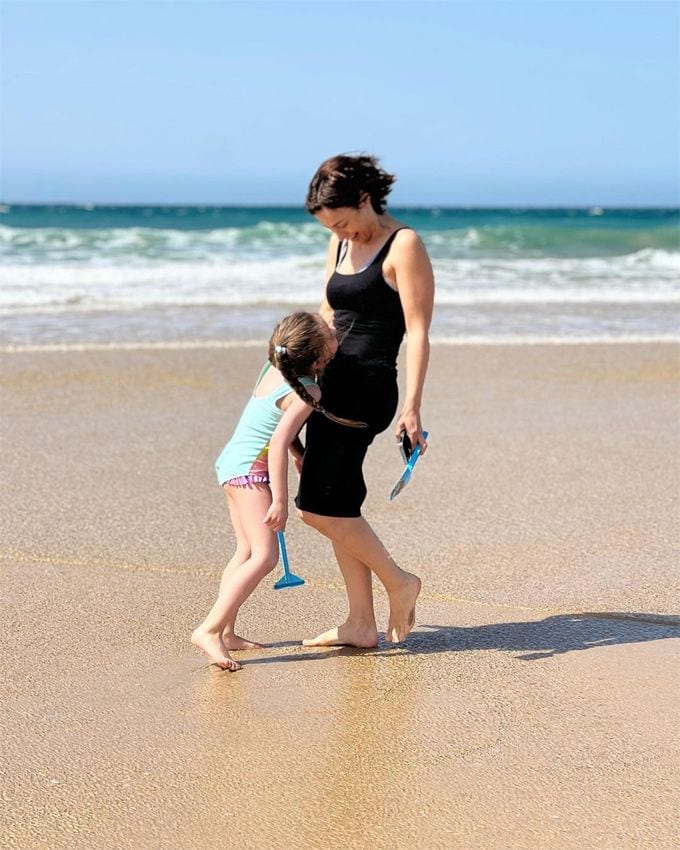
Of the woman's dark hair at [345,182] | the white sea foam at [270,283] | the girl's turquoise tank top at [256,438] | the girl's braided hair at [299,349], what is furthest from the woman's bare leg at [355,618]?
the white sea foam at [270,283]

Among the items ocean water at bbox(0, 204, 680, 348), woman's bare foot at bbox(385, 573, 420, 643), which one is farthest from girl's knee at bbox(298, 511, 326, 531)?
ocean water at bbox(0, 204, 680, 348)

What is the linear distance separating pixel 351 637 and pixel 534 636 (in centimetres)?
63

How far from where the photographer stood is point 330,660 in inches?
141

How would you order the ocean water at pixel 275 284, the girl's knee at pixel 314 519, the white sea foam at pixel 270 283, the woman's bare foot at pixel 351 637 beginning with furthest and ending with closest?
the white sea foam at pixel 270 283
the ocean water at pixel 275 284
the woman's bare foot at pixel 351 637
the girl's knee at pixel 314 519

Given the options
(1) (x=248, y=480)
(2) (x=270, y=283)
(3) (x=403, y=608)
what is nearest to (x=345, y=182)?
(1) (x=248, y=480)

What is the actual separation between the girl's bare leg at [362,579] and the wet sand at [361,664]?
0.25ft

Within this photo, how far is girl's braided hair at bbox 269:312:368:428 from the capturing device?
11.0ft

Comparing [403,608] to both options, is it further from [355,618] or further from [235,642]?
[235,642]

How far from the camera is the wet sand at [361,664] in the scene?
2.60m

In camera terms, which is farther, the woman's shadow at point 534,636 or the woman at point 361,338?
the woman's shadow at point 534,636

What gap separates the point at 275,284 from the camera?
749 inches

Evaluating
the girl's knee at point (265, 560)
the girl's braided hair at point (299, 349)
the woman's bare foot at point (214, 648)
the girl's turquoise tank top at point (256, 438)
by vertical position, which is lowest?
the woman's bare foot at point (214, 648)

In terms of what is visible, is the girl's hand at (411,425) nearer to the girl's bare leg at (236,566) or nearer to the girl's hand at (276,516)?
the girl's hand at (276,516)

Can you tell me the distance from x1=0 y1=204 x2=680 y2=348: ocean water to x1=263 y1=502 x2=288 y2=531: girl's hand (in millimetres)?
7911
